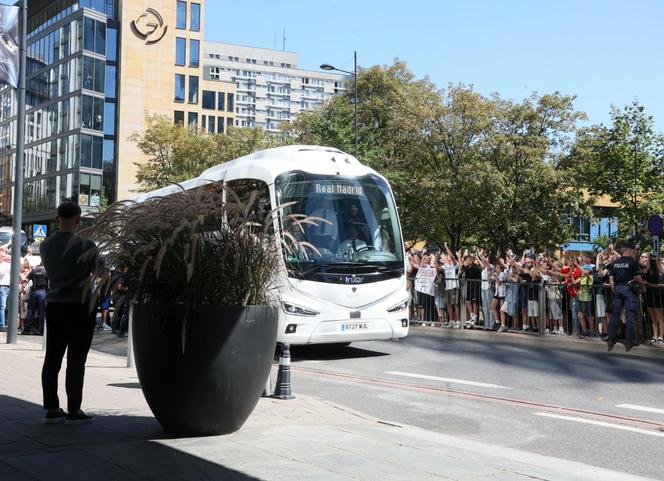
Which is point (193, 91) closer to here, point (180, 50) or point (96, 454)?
point (180, 50)

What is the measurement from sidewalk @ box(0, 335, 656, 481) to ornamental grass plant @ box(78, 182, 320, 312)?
40.5 inches

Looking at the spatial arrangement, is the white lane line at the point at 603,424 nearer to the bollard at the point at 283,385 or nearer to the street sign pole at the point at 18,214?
the bollard at the point at 283,385

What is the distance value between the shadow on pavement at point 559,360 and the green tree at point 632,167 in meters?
16.7

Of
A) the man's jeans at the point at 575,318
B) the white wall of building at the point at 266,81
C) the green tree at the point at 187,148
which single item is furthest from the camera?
the white wall of building at the point at 266,81

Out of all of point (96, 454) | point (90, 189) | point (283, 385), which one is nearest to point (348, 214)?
point (283, 385)

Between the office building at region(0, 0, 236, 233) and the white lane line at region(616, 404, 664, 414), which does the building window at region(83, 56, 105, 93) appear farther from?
the white lane line at region(616, 404, 664, 414)

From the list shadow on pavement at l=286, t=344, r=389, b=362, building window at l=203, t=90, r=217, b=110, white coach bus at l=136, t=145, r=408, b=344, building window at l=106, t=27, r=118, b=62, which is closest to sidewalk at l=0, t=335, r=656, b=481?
white coach bus at l=136, t=145, r=408, b=344

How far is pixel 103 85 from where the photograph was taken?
239 feet

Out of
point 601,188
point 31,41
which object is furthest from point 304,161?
point 31,41

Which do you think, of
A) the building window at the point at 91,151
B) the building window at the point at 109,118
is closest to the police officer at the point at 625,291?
the building window at the point at 91,151

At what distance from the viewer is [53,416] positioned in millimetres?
6570

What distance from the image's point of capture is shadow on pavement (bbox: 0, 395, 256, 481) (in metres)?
4.73

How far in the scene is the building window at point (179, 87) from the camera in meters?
79.5

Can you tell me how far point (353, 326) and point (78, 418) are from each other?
6.81 m
